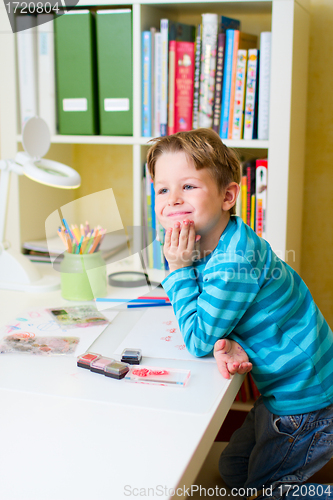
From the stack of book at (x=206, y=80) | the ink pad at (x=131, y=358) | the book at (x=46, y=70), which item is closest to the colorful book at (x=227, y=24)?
the stack of book at (x=206, y=80)

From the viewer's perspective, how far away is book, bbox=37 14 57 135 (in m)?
1.36

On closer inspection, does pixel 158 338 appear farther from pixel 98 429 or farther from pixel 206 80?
pixel 206 80

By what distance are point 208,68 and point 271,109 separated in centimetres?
21

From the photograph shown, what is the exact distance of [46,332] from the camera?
0.89 m

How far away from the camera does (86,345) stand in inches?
32.8

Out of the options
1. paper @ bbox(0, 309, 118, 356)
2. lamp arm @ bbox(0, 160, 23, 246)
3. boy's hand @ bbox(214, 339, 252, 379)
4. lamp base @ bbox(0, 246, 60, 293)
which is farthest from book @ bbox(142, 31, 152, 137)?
boy's hand @ bbox(214, 339, 252, 379)

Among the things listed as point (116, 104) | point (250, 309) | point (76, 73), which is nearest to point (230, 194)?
point (250, 309)

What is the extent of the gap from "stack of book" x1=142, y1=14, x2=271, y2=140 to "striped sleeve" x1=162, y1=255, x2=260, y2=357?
58cm

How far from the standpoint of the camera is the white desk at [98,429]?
47 centimetres

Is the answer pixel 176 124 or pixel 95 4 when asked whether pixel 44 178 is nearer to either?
pixel 176 124

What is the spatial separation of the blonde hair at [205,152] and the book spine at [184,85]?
38 centimetres

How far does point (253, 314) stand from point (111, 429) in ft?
1.17

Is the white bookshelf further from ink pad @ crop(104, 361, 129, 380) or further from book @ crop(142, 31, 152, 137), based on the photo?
ink pad @ crop(104, 361, 129, 380)

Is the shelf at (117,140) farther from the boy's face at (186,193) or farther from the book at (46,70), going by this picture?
the boy's face at (186,193)
